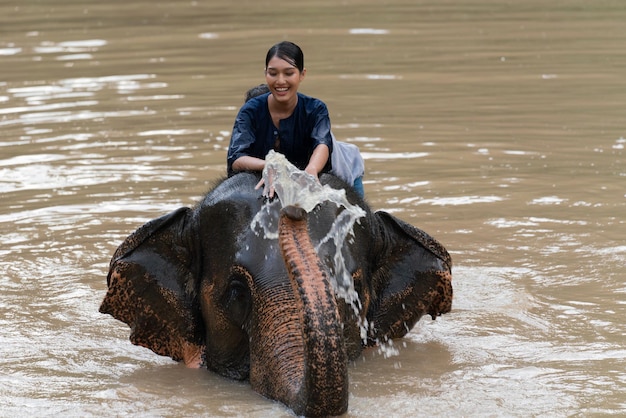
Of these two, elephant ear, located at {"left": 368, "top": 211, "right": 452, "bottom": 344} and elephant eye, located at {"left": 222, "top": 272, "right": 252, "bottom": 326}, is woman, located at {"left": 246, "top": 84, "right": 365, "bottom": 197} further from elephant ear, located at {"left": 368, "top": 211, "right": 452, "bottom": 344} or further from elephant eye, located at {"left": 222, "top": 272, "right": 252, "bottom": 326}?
elephant eye, located at {"left": 222, "top": 272, "right": 252, "bottom": 326}

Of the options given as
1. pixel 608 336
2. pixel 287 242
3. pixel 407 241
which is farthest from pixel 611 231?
pixel 287 242

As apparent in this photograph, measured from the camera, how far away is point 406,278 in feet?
18.6

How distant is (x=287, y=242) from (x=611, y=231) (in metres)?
3.92

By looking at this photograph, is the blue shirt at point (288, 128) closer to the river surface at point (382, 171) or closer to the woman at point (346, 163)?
the woman at point (346, 163)

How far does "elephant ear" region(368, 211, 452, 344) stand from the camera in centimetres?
566

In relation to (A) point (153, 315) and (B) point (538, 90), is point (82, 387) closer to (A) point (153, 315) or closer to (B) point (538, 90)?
(A) point (153, 315)

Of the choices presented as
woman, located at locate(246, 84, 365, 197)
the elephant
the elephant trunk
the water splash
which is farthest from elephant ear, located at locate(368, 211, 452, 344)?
the elephant trunk

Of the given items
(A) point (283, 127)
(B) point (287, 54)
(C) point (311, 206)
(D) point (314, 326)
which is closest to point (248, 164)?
(A) point (283, 127)

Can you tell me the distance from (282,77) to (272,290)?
3.91 feet

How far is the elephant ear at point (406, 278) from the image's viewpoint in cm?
566

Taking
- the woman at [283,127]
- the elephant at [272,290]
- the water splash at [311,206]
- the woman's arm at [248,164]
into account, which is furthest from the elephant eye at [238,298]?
the woman at [283,127]

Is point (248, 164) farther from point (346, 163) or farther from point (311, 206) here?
point (346, 163)

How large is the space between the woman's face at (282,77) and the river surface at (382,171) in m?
0.95

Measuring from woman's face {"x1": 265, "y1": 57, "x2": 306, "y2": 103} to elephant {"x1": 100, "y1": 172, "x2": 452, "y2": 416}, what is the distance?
423mm
